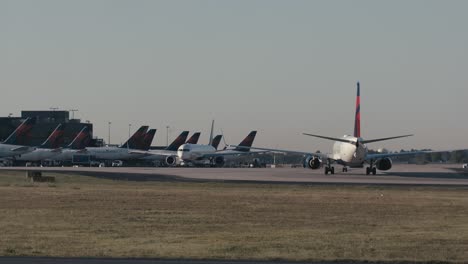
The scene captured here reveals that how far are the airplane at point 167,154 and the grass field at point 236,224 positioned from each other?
96154mm

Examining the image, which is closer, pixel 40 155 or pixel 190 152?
pixel 190 152

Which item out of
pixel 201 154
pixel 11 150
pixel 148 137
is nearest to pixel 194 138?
pixel 148 137

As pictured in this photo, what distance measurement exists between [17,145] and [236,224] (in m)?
118

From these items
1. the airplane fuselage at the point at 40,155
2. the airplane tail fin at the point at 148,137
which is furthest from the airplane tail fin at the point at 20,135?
the airplane tail fin at the point at 148,137

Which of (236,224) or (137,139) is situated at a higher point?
(137,139)

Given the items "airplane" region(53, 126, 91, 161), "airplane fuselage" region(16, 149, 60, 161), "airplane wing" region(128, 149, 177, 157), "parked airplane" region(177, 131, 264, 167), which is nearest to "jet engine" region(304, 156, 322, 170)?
"parked airplane" region(177, 131, 264, 167)

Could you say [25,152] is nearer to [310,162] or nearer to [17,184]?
[310,162]

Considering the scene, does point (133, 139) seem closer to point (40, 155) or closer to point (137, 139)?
point (137, 139)

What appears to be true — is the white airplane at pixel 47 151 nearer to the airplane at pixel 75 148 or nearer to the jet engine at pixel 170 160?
the airplane at pixel 75 148

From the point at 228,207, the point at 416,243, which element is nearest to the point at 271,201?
the point at 228,207

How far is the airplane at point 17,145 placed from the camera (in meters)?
142

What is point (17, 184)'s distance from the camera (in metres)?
63.6

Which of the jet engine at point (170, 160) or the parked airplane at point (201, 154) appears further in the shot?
the jet engine at point (170, 160)

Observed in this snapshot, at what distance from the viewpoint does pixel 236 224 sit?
3384cm
